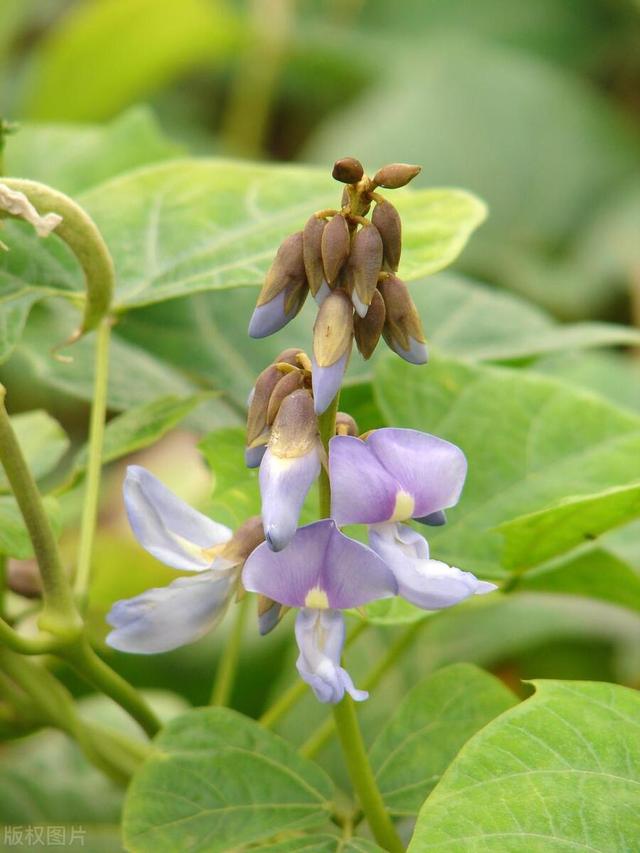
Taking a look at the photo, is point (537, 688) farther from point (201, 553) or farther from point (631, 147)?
point (631, 147)

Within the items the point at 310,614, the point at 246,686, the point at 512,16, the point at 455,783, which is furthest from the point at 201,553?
the point at 512,16

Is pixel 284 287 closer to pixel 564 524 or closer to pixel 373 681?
pixel 564 524

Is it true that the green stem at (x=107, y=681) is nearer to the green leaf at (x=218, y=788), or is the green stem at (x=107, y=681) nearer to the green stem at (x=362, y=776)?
the green leaf at (x=218, y=788)

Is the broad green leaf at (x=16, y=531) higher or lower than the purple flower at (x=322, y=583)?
lower

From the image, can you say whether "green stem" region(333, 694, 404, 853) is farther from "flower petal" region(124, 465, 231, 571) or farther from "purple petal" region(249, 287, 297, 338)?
"purple petal" region(249, 287, 297, 338)

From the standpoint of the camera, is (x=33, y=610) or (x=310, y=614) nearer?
(x=310, y=614)

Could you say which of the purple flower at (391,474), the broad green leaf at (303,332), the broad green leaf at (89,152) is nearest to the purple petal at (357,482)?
the purple flower at (391,474)

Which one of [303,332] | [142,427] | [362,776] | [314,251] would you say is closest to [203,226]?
[142,427]
